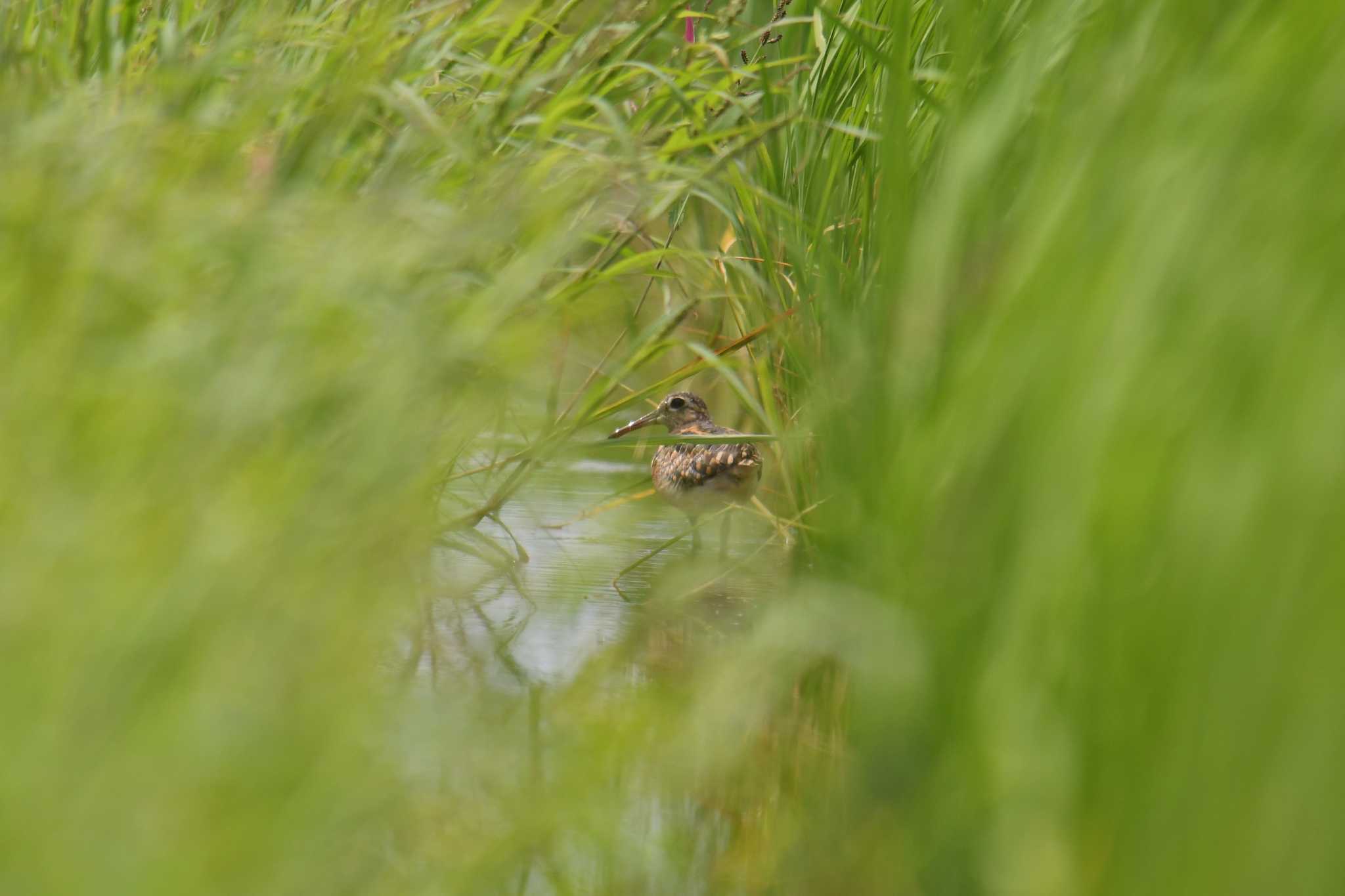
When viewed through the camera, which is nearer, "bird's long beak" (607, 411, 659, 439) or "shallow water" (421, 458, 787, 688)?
"shallow water" (421, 458, 787, 688)

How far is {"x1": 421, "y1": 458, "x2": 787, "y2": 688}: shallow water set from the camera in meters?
2.04

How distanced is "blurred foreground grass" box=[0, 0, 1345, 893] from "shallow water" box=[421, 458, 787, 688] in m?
0.15

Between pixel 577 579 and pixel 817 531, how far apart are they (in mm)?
676

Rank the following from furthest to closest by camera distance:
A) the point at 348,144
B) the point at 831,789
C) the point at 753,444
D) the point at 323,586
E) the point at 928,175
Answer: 1. the point at 753,444
2. the point at 348,144
3. the point at 928,175
4. the point at 831,789
5. the point at 323,586

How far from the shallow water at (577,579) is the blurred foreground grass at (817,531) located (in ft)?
0.50

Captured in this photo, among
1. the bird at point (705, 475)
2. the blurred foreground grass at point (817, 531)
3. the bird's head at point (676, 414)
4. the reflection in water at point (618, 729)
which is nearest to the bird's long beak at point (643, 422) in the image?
the bird's head at point (676, 414)

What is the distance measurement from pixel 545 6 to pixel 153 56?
660 mm

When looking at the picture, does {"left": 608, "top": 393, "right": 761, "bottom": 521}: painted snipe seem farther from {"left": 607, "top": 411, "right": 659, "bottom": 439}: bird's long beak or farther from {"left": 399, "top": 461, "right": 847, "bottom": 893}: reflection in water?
{"left": 399, "top": 461, "right": 847, "bottom": 893}: reflection in water

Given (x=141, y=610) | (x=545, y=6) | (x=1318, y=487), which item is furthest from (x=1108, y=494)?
(x=545, y=6)

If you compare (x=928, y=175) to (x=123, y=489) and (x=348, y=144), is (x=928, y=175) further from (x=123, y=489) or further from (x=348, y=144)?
(x=123, y=489)

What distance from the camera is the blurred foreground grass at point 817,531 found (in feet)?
3.48

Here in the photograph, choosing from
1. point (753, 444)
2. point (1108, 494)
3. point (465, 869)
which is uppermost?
point (1108, 494)

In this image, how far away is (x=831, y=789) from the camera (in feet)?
5.18

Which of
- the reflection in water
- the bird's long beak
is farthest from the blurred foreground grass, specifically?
the bird's long beak
